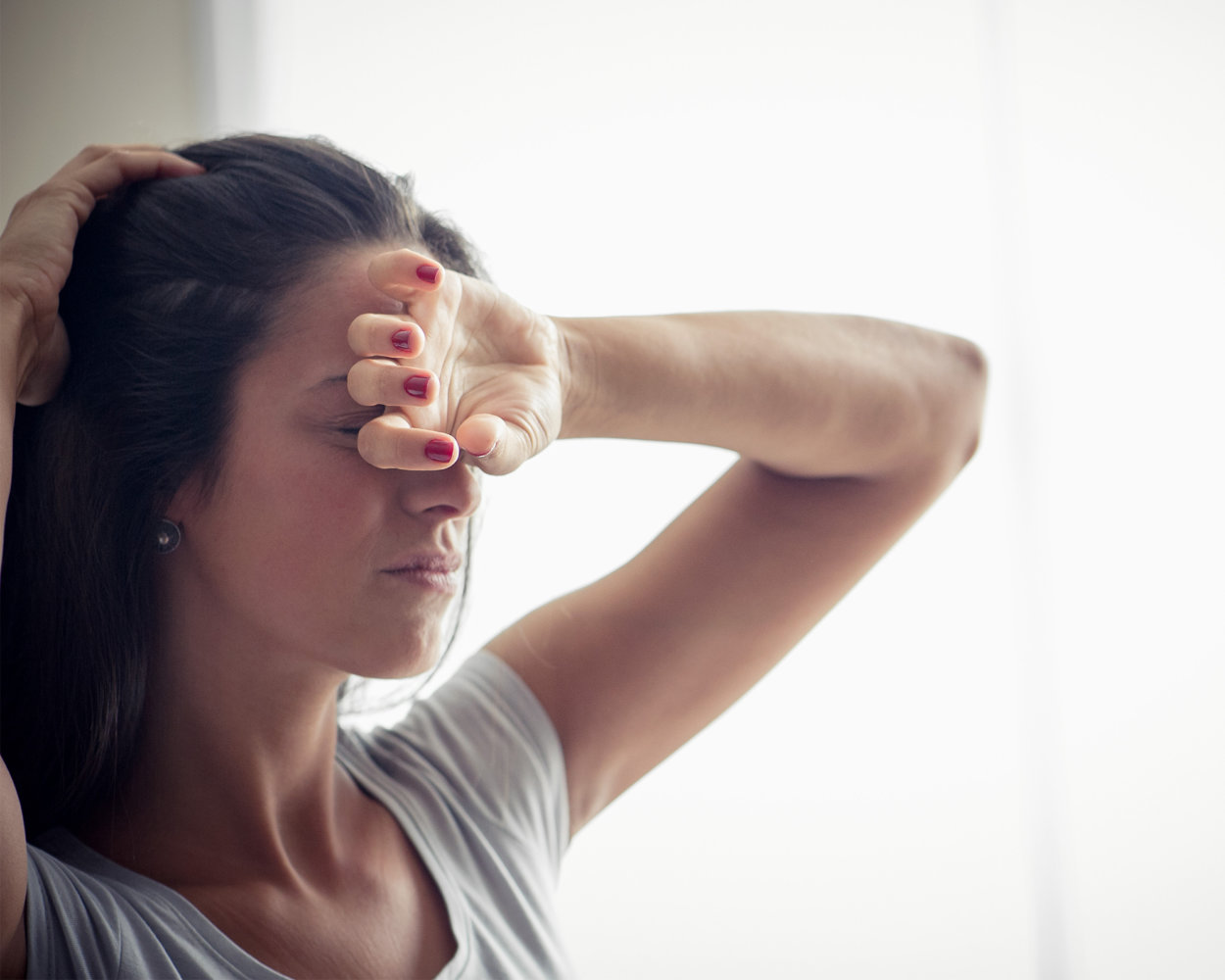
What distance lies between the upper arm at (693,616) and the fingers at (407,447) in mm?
374

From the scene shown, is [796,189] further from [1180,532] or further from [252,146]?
[252,146]

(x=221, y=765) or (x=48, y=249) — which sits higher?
(x=48, y=249)

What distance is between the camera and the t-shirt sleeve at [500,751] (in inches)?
36.1

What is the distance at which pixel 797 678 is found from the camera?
5.18ft

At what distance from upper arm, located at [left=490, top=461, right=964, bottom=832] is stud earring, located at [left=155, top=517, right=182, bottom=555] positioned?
0.33 metres

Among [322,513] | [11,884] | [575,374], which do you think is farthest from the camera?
[575,374]

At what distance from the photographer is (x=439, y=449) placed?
0.63 metres

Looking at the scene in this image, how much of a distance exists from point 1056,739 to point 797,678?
0.43m

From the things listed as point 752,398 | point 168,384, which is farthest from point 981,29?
point 168,384

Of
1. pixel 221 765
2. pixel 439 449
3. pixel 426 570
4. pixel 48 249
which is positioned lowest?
pixel 221 765

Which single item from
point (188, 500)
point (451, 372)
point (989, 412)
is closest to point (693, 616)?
point (451, 372)

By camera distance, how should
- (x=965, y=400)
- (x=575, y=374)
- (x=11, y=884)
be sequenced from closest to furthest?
(x=11, y=884) → (x=575, y=374) → (x=965, y=400)

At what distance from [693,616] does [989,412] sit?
0.87 meters

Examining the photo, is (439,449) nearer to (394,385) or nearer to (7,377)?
(394,385)
